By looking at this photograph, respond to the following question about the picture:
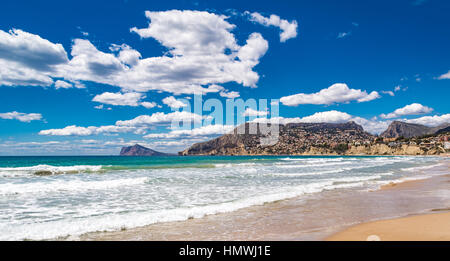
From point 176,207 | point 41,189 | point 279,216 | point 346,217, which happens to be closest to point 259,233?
point 279,216

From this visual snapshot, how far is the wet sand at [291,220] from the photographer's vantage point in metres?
6.37

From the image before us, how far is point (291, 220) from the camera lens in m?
7.86

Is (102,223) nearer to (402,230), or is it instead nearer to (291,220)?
(291,220)

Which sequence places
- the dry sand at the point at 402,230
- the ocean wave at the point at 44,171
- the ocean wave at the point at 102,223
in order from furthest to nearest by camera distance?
the ocean wave at the point at 44,171 < the ocean wave at the point at 102,223 < the dry sand at the point at 402,230

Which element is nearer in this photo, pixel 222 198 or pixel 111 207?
pixel 111 207

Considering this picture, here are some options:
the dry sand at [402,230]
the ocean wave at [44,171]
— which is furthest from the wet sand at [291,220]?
the ocean wave at [44,171]

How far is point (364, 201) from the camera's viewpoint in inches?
434

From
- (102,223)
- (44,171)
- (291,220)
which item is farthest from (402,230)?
(44,171)

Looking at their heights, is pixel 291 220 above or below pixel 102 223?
below

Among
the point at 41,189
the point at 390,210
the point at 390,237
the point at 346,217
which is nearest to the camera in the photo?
the point at 390,237

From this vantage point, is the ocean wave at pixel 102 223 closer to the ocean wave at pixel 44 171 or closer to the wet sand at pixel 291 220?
the wet sand at pixel 291 220

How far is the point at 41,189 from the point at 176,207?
1004 centimetres

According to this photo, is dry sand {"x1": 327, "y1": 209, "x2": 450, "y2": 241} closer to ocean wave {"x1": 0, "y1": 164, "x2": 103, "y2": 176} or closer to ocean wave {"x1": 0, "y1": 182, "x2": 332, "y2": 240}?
ocean wave {"x1": 0, "y1": 182, "x2": 332, "y2": 240}
